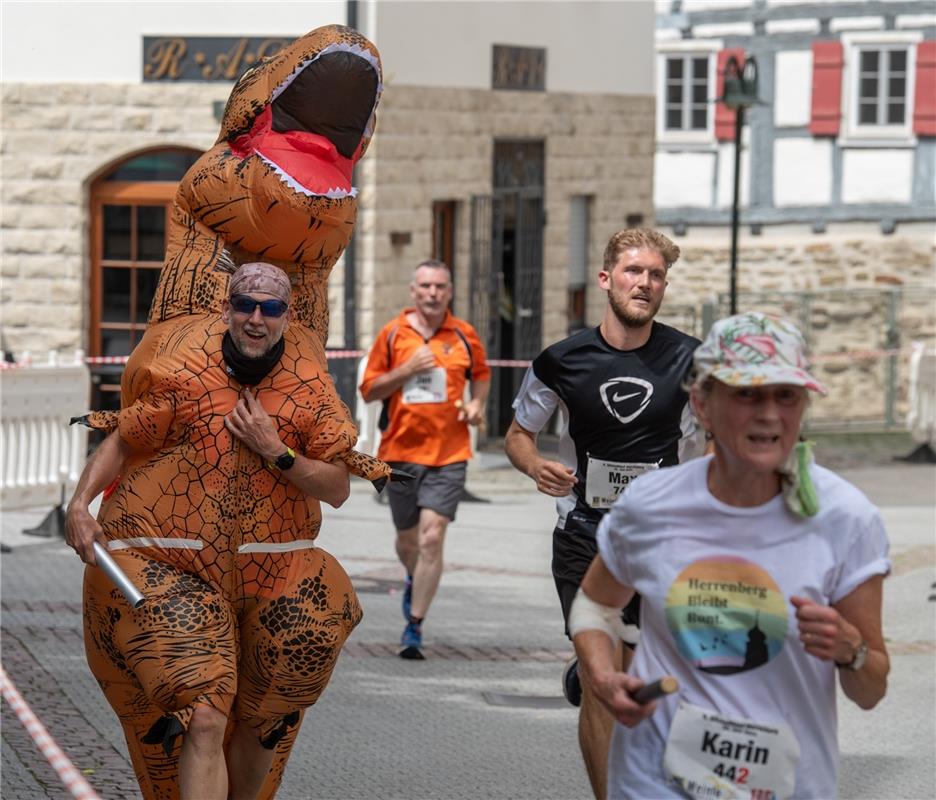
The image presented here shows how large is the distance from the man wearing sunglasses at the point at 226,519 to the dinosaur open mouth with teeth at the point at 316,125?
0.41 m

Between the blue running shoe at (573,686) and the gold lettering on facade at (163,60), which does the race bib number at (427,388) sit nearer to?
the blue running shoe at (573,686)

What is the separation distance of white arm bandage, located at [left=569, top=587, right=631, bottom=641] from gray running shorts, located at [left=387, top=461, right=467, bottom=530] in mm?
5805

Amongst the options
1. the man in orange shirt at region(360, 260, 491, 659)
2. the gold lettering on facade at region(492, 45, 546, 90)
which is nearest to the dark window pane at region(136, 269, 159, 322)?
the gold lettering on facade at region(492, 45, 546, 90)

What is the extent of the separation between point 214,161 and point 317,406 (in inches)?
36.4

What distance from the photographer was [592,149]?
2270 centimetres

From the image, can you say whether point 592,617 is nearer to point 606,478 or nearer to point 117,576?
point 117,576

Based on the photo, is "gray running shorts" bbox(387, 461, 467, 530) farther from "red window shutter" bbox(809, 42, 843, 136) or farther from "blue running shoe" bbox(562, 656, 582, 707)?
"red window shutter" bbox(809, 42, 843, 136)

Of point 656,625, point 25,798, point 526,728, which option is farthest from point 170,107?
point 656,625

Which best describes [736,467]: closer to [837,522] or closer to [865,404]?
[837,522]

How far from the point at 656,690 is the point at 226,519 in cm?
219

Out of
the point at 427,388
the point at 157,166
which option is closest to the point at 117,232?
the point at 157,166

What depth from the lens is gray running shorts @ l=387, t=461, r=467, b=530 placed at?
1041cm

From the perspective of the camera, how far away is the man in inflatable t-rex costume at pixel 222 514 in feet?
19.4

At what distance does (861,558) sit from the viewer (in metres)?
4.18
